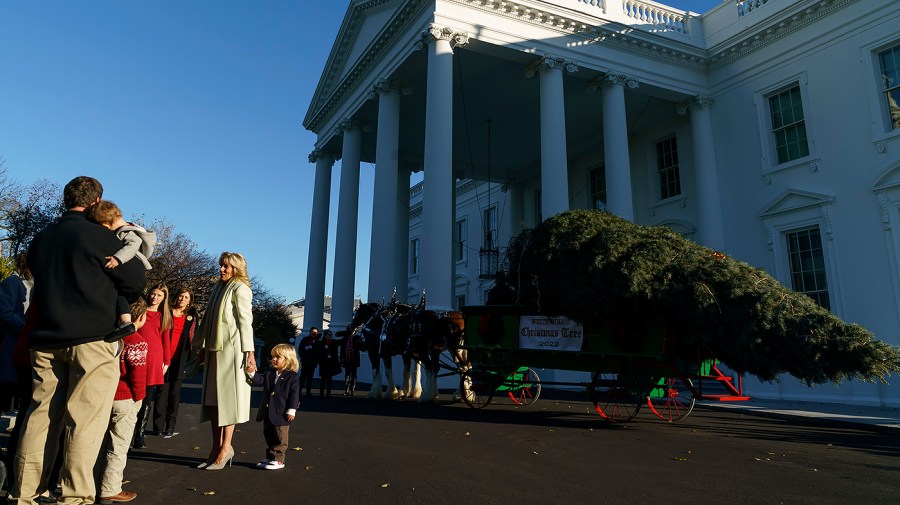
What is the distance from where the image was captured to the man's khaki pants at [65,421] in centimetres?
320

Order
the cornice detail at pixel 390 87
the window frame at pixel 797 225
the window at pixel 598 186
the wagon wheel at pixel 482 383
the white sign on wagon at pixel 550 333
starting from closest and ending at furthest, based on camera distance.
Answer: the white sign on wagon at pixel 550 333 < the wagon wheel at pixel 482 383 < the window frame at pixel 797 225 < the cornice detail at pixel 390 87 < the window at pixel 598 186

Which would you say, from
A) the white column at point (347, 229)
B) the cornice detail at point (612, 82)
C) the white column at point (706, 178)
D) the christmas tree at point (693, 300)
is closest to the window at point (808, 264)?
the white column at point (706, 178)

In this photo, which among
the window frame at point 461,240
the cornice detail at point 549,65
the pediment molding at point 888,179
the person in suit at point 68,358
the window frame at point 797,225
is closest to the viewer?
the person in suit at point 68,358

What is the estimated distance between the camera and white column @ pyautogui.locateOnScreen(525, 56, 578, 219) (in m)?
15.2

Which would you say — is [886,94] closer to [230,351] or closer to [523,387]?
[523,387]

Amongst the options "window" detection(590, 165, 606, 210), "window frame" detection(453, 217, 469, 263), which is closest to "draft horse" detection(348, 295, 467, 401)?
"window" detection(590, 165, 606, 210)

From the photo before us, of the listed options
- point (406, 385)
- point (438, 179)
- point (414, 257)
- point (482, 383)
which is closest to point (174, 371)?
point (482, 383)

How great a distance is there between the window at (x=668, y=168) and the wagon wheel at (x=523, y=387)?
1013 centimetres

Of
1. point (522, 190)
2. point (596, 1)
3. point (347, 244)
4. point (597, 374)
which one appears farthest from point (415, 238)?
point (597, 374)

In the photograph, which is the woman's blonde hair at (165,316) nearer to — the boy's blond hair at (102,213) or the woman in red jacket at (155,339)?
the woman in red jacket at (155,339)

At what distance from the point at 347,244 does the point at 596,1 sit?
37.9 ft

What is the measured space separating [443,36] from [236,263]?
1188 centimetres

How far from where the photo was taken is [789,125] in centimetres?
1562

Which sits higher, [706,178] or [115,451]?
[706,178]
